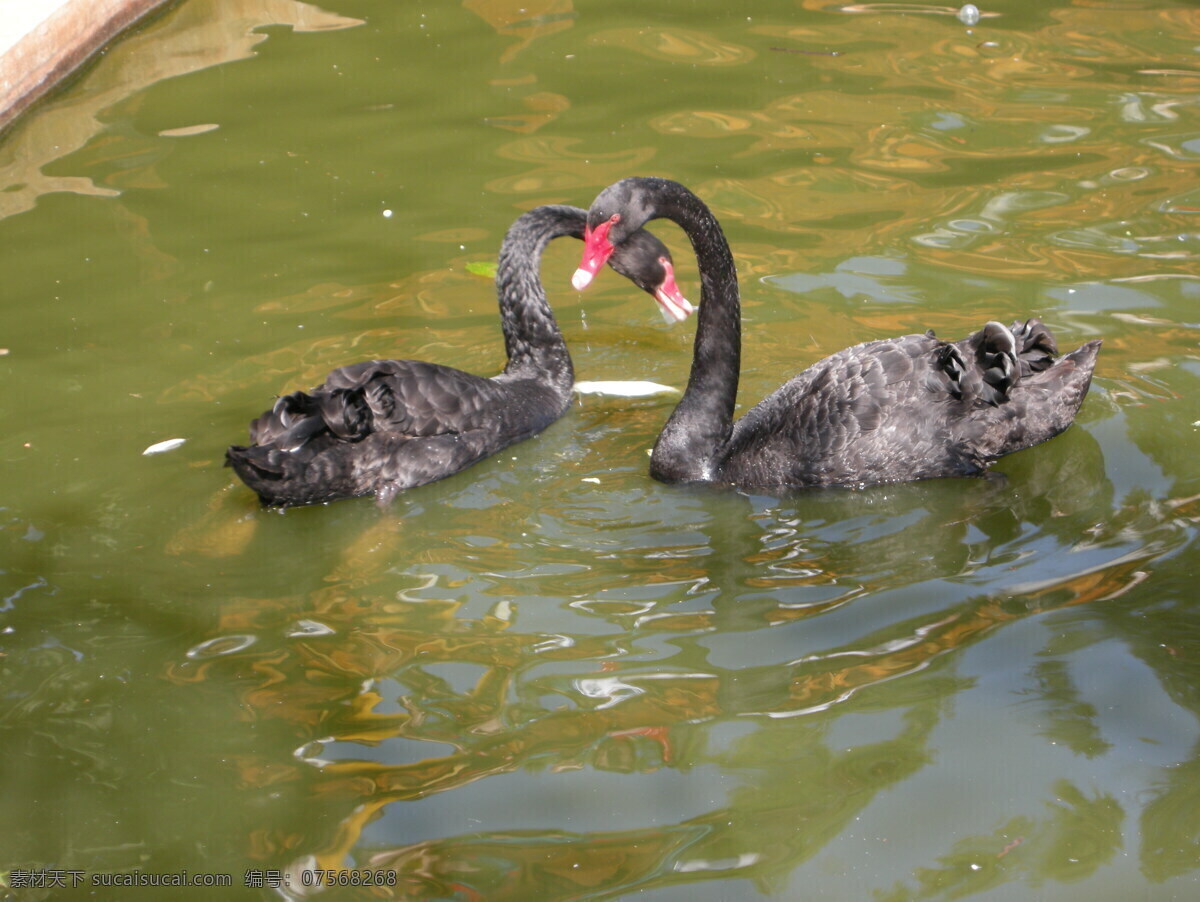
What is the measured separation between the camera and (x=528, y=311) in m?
5.68

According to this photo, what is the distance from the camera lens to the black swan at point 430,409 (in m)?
4.62

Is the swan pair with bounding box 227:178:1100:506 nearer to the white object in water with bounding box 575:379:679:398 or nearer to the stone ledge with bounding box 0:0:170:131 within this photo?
the white object in water with bounding box 575:379:679:398

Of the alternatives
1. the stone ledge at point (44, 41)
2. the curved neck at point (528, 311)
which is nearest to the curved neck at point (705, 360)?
the curved neck at point (528, 311)

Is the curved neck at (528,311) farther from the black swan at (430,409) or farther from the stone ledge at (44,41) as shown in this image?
the stone ledge at (44,41)

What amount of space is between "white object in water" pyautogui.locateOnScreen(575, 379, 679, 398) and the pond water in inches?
2.3

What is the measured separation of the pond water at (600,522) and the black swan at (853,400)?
0.13m

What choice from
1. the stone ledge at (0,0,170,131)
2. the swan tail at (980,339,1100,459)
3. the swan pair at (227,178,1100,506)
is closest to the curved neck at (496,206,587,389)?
the swan pair at (227,178,1100,506)

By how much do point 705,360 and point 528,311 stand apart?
3.48 feet

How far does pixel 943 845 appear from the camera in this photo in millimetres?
3014

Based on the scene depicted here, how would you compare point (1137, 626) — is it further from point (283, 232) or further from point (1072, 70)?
point (1072, 70)

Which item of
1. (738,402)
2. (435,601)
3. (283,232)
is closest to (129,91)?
(283,232)

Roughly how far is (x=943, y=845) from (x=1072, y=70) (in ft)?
20.4

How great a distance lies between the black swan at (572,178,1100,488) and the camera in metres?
4.58

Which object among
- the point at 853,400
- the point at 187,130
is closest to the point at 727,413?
the point at 853,400
